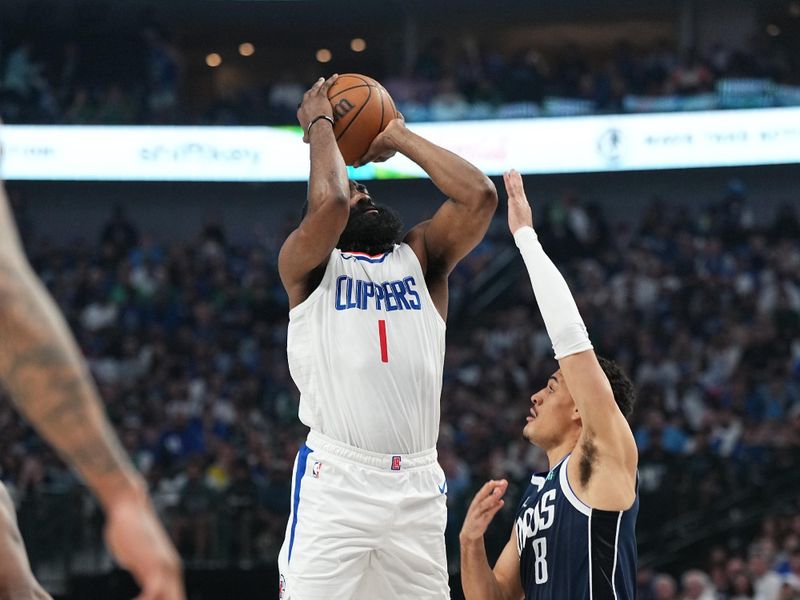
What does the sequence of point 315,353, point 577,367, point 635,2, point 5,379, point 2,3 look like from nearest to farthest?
point 5,379, point 577,367, point 315,353, point 2,3, point 635,2

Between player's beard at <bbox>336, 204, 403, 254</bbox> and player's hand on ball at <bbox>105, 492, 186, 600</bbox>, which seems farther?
player's beard at <bbox>336, 204, 403, 254</bbox>

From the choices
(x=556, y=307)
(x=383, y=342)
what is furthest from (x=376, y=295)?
(x=556, y=307)

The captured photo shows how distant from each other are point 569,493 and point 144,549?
2.52m

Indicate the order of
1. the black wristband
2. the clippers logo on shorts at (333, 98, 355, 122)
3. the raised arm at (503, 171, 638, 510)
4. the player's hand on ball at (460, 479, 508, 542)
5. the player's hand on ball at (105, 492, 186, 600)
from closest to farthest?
the player's hand on ball at (105, 492, 186, 600) → the raised arm at (503, 171, 638, 510) → the player's hand on ball at (460, 479, 508, 542) → the black wristband → the clippers logo on shorts at (333, 98, 355, 122)

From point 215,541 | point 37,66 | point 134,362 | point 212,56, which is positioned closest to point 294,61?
point 212,56

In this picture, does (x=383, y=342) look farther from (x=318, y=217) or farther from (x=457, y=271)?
(x=457, y=271)

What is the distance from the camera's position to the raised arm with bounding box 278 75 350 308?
409 centimetres

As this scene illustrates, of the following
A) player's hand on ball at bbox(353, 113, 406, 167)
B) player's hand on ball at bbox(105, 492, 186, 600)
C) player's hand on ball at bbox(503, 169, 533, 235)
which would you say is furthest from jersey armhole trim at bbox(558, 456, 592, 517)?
player's hand on ball at bbox(105, 492, 186, 600)

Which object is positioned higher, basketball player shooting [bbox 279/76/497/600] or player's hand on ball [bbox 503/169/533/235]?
player's hand on ball [bbox 503/169/533/235]

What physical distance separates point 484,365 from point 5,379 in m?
13.9

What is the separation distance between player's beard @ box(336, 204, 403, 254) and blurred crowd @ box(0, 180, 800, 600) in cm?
613

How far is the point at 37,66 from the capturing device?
63.0 feet

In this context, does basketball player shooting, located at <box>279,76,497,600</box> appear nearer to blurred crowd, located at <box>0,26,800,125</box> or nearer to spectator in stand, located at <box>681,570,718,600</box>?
→ spectator in stand, located at <box>681,570,718,600</box>

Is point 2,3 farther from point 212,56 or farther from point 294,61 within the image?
point 294,61
